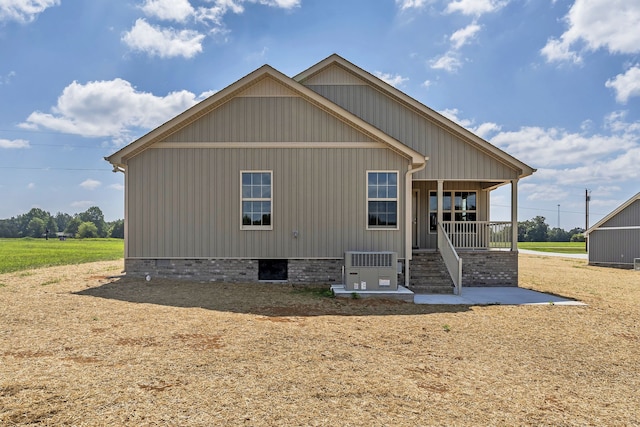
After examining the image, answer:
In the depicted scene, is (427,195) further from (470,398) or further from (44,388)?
(44,388)

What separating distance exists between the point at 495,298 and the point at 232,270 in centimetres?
735

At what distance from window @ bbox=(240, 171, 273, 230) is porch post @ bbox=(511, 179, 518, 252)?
780cm

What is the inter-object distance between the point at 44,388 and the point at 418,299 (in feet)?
25.1

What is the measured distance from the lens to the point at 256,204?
11.0 m

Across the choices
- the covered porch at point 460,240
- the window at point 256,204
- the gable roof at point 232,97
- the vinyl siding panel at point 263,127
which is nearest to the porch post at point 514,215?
the covered porch at point 460,240

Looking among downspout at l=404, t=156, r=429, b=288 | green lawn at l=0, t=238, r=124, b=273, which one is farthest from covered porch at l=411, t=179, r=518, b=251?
green lawn at l=0, t=238, r=124, b=273

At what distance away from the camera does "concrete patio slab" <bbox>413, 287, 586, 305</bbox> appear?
9.02 m

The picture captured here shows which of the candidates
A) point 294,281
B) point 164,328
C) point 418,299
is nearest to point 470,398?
point 164,328

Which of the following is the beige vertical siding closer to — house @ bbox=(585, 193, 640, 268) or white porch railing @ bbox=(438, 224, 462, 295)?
white porch railing @ bbox=(438, 224, 462, 295)

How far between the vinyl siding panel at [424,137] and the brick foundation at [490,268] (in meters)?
2.54

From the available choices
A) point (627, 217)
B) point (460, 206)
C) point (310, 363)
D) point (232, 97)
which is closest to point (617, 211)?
point (627, 217)

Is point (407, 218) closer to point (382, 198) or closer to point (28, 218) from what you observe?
point (382, 198)

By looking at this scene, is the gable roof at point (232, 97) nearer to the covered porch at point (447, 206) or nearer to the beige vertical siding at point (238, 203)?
the beige vertical siding at point (238, 203)

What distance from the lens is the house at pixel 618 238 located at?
65.6 ft
